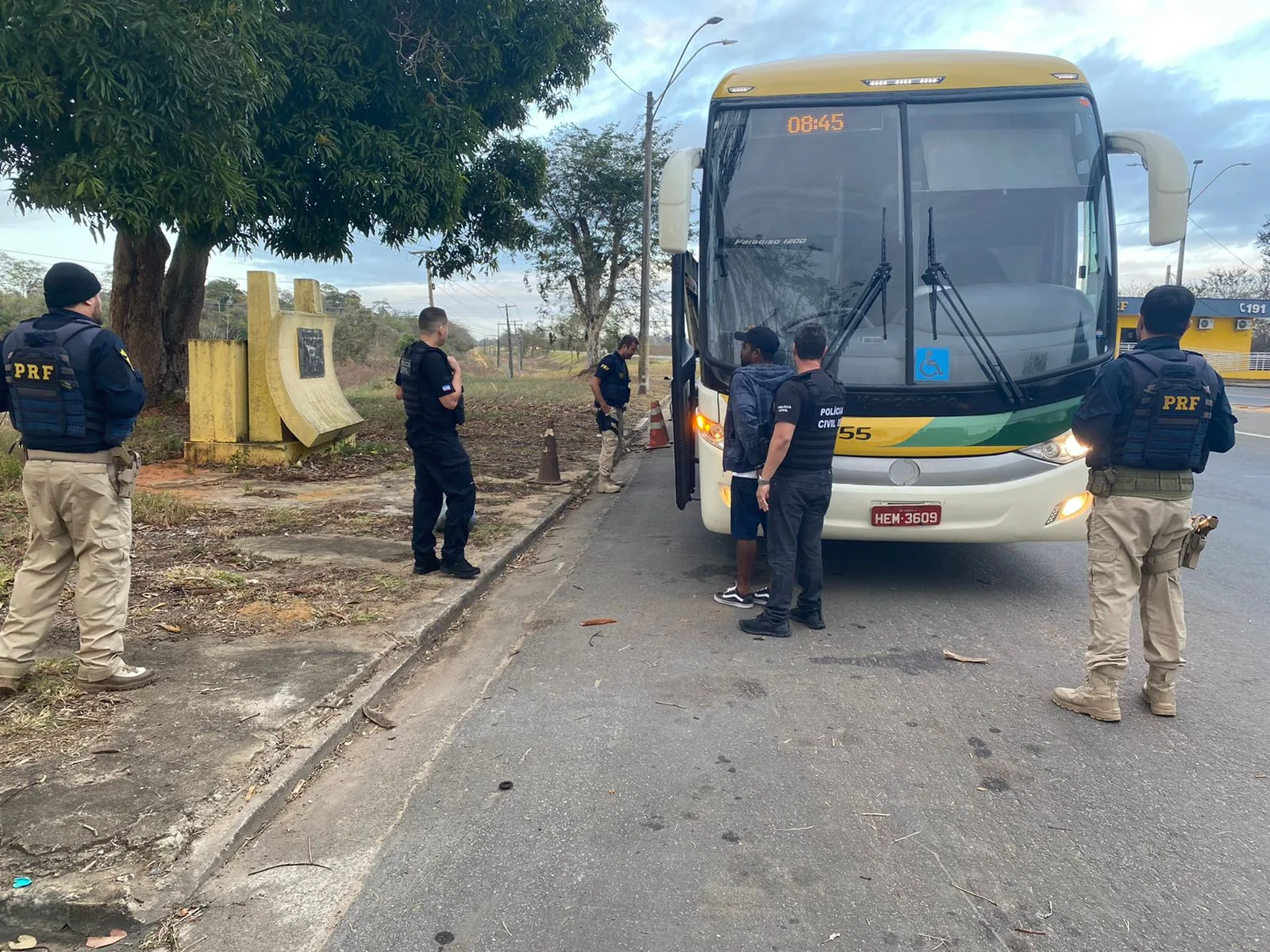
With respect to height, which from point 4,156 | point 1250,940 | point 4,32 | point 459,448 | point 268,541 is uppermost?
point 4,32

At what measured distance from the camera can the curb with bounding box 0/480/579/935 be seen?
2.71 m

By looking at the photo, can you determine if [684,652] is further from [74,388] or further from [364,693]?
[74,388]

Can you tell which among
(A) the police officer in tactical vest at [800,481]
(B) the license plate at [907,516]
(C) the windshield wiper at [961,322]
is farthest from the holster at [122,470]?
(C) the windshield wiper at [961,322]

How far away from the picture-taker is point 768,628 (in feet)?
17.5

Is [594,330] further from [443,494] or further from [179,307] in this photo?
[443,494]

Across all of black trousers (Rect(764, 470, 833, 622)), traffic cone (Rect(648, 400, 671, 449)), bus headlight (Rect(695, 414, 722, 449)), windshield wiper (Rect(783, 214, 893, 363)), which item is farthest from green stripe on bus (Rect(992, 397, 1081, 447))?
traffic cone (Rect(648, 400, 671, 449))

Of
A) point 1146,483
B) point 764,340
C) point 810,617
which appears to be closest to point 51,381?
point 764,340

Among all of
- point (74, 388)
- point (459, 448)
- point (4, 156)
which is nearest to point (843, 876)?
point (74, 388)

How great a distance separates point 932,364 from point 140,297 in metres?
12.2

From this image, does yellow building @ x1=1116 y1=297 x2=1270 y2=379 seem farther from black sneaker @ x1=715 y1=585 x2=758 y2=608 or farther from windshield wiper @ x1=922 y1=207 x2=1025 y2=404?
black sneaker @ x1=715 y1=585 x2=758 y2=608

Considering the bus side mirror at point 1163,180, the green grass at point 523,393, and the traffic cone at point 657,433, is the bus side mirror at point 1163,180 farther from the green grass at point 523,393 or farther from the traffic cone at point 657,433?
the green grass at point 523,393

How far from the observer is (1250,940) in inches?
102

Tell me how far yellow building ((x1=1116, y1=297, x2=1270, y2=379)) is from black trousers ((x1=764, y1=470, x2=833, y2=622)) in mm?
48334

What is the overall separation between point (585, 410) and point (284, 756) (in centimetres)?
1766
